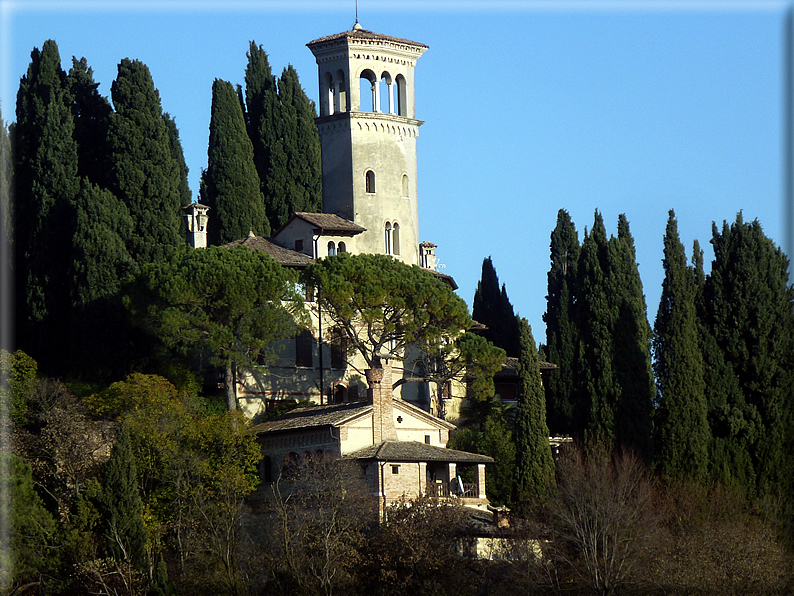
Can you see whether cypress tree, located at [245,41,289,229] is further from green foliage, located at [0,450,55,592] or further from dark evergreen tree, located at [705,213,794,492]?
green foliage, located at [0,450,55,592]

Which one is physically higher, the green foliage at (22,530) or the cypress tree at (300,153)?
the cypress tree at (300,153)

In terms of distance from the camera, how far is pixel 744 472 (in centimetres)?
4206

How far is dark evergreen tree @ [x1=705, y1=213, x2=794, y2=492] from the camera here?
42.2 metres

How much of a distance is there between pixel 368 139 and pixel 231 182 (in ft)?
17.5

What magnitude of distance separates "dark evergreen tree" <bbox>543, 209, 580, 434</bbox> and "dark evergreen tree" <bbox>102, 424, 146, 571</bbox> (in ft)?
52.0

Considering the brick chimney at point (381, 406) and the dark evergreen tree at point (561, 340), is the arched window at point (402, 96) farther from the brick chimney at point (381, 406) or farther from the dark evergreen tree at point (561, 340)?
the brick chimney at point (381, 406)

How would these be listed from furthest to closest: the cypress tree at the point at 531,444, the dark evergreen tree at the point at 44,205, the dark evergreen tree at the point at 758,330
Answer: the dark evergreen tree at the point at 44,205
the dark evergreen tree at the point at 758,330
the cypress tree at the point at 531,444

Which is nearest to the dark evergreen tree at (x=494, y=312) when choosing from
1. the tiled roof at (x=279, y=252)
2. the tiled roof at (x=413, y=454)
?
the tiled roof at (x=279, y=252)

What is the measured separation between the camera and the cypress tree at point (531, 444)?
1630 inches

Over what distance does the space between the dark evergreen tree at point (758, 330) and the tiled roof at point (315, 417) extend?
35.4ft

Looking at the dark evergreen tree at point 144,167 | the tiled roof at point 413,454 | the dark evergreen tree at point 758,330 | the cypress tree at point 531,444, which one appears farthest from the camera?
the dark evergreen tree at point 144,167

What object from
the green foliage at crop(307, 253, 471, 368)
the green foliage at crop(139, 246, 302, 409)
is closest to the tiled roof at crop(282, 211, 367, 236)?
the green foliage at crop(307, 253, 471, 368)

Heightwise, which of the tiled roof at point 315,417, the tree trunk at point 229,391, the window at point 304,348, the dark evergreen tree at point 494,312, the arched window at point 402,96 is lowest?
the tiled roof at point 315,417

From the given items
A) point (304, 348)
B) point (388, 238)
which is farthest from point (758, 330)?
point (388, 238)
